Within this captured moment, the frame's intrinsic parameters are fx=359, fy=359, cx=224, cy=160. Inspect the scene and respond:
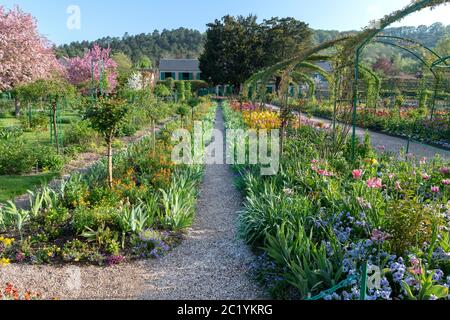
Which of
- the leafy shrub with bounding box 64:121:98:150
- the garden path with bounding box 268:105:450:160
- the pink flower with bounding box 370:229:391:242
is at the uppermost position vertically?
the leafy shrub with bounding box 64:121:98:150

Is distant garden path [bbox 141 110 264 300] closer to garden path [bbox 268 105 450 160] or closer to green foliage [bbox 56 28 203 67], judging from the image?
garden path [bbox 268 105 450 160]

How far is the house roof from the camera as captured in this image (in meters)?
54.1

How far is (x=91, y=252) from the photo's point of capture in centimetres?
398

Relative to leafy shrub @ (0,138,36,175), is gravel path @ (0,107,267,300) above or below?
below

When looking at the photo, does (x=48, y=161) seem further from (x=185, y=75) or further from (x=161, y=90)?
(x=185, y=75)

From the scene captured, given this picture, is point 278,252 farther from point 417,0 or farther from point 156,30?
point 156,30

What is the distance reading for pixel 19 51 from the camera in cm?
1662

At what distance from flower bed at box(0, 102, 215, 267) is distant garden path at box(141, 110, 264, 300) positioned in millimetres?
250

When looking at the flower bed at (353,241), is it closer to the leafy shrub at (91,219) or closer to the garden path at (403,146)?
the leafy shrub at (91,219)

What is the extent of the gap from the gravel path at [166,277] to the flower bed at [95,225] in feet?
0.52

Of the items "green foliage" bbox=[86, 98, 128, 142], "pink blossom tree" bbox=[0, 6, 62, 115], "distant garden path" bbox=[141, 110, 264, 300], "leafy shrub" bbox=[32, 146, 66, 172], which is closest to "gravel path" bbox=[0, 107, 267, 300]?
"distant garden path" bbox=[141, 110, 264, 300]

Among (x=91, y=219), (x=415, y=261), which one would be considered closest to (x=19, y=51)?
(x=91, y=219)

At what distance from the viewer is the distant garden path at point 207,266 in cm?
342
